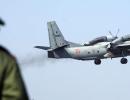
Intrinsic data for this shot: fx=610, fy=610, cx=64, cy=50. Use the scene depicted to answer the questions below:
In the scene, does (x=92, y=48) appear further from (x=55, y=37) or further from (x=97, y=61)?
(x=55, y=37)

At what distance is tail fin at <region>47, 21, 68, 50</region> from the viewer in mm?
76625

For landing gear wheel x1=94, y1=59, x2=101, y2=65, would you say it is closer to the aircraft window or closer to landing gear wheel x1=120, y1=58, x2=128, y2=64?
the aircraft window

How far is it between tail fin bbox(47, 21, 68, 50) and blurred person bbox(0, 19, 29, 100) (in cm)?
7217

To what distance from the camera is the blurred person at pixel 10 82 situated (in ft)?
9.55

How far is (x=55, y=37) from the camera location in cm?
7806

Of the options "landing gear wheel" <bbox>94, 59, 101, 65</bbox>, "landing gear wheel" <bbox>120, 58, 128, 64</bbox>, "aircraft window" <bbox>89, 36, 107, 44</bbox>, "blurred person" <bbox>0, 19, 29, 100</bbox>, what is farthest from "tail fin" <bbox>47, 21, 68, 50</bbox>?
"blurred person" <bbox>0, 19, 29, 100</bbox>

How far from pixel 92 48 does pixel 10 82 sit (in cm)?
7073

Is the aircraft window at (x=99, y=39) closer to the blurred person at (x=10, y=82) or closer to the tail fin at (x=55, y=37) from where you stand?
the tail fin at (x=55, y=37)

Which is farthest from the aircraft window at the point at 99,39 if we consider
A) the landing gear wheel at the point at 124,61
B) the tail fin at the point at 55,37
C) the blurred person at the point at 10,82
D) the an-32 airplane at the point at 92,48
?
the blurred person at the point at 10,82

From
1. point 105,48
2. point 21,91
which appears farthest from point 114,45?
point 21,91

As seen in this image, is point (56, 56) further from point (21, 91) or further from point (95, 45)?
point (21, 91)

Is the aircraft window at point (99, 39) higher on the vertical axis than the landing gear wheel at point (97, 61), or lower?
higher

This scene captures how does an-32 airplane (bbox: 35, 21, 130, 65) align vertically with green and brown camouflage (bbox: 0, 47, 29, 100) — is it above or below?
below

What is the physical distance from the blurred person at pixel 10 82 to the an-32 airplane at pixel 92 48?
67618mm
